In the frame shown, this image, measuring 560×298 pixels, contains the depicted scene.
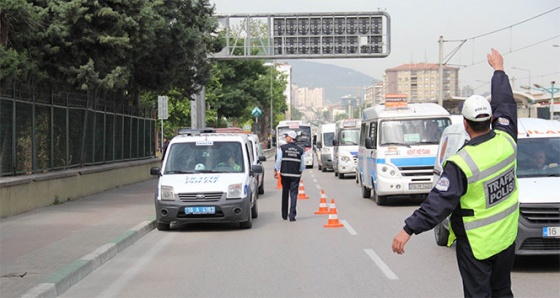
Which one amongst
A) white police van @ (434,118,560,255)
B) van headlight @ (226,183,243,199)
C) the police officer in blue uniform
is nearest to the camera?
white police van @ (434,118,560,255)

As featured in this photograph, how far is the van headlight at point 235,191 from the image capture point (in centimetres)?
1343

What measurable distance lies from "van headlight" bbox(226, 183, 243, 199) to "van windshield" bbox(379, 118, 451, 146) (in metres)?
5.80

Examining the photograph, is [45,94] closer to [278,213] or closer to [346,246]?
[278,213]

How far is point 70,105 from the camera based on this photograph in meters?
19.9

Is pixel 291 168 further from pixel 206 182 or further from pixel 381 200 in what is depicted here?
pixel 381 200

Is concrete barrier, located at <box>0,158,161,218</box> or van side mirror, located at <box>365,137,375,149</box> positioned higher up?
van side mirror, located at <box>365,137,375,149</box>

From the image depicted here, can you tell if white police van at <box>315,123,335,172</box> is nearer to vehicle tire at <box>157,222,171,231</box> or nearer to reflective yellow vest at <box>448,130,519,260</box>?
vehicle tire at <box>157,222,171,231</box>

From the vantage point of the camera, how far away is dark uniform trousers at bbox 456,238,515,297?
181 inches

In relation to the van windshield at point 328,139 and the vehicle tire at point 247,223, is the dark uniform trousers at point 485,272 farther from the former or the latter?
the van windshield at point 328,139

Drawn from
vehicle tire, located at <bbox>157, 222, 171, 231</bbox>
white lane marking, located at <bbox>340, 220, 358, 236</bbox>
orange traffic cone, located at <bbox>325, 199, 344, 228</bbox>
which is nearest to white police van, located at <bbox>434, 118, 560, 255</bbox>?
white lane marking, located at <bbox>340, 220, 358, 236</bbox>

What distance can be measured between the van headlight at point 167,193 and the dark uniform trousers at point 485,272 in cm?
932

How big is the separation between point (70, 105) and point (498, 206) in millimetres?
17092

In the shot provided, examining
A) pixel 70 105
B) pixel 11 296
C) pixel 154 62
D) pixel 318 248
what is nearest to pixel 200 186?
pixel 318 248

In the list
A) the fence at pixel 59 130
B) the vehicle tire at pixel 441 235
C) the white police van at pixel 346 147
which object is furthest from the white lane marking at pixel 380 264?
the white police van at pixel 346 147
